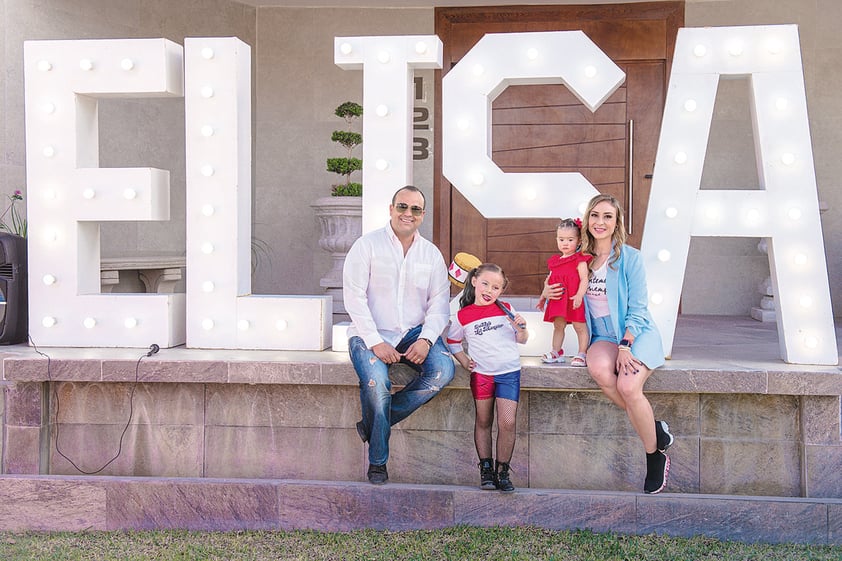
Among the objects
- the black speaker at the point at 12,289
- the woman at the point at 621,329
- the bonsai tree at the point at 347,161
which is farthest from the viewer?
the bonsai tree at the point at 347,161

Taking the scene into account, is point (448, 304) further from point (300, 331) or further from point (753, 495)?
point (753, 495)

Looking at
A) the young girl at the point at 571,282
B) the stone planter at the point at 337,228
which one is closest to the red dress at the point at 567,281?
the young girl at the point at 571,282

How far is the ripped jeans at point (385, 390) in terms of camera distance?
3.70 meters

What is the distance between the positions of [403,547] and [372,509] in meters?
0.32

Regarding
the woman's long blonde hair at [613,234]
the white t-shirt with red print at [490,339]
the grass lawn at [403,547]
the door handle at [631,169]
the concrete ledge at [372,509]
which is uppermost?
the door handle at [631,169]

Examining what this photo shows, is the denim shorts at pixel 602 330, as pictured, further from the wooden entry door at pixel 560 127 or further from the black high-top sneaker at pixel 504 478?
the wooden entry door at pixel 560 127

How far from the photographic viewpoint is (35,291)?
4.52m

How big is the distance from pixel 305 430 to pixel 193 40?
2.12 metres

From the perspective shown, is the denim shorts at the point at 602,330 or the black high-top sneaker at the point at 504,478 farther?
the denim shorts at the point at 602,330

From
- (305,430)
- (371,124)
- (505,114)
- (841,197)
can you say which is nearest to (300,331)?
(305,430)

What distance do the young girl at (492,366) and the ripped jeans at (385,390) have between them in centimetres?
15

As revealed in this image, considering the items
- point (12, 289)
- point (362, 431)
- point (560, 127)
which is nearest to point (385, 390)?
point (362, 431)

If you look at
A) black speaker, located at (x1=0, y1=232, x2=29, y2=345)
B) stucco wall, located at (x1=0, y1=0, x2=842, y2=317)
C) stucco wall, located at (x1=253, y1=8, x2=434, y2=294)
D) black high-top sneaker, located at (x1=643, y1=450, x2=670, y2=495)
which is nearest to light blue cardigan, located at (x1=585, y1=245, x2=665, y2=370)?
black high-top sneaker, located at (x1=643, y1=450, x2=670, y2=495)

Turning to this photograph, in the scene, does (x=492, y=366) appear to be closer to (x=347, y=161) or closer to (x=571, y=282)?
(x=571, y=282)
